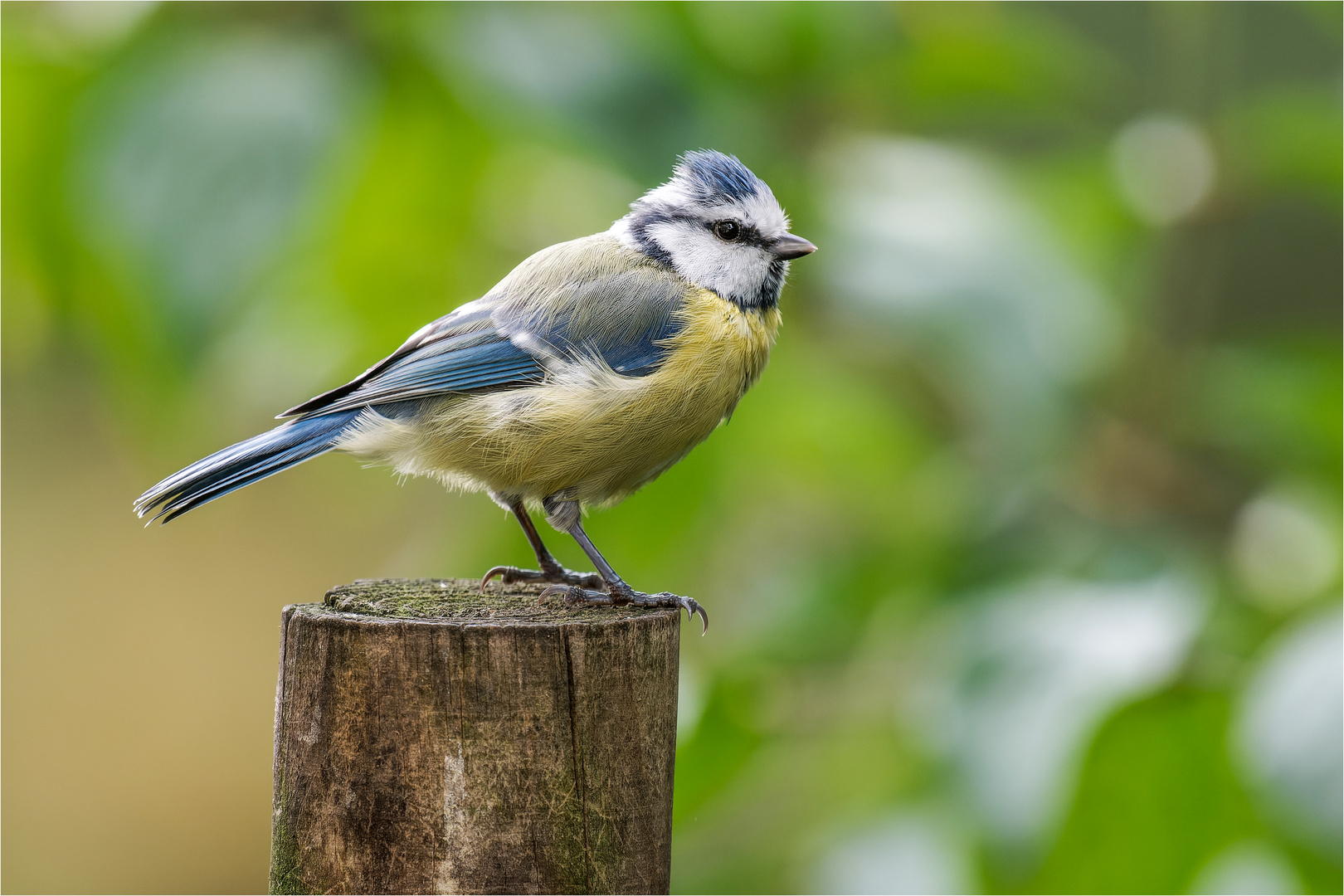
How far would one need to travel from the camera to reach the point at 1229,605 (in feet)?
9.78

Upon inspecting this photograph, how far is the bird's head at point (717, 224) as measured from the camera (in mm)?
2818

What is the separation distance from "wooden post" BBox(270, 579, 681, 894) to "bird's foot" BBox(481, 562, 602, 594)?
83 cm

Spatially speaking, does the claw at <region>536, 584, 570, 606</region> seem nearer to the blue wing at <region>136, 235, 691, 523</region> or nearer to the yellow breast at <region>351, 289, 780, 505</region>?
the yellow breast at <region>351, 289, 780, 505</region>

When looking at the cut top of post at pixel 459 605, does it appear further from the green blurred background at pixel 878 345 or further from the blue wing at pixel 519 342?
the green blurred background at pixel 878 345

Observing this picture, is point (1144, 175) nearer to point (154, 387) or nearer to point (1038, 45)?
point (1038, 45)

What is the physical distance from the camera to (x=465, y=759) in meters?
1.62

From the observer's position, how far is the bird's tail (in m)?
2.21

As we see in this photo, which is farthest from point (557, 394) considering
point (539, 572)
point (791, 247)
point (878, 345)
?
point (878, 345)

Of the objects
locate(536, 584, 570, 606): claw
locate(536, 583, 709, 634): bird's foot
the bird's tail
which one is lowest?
locate(536, 583, 709, 634): bird's foot

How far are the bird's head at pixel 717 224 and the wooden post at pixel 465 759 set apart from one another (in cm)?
128

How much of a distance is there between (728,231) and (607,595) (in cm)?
102

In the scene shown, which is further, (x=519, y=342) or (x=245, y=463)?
(x=519, y=342)

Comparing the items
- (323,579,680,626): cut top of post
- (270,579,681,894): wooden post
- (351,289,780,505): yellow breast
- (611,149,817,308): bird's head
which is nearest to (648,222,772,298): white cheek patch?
(611,149,817,308): bird's head

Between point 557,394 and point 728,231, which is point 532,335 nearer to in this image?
point 557,394
